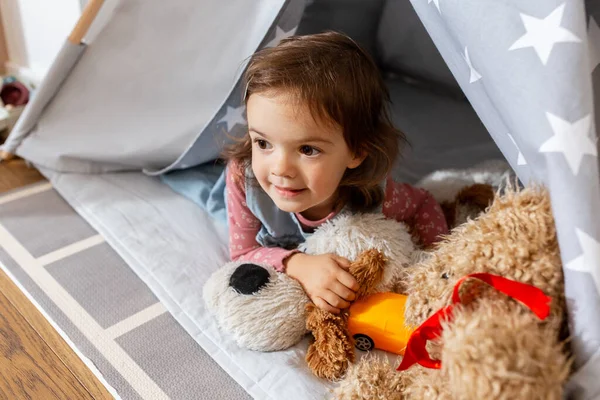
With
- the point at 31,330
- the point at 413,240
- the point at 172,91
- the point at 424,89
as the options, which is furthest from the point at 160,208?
the point at 424,89

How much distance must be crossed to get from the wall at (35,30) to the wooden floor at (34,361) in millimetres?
785

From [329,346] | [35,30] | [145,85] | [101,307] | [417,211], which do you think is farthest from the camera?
[35,30]

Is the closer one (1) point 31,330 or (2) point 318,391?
(2) point 318,391

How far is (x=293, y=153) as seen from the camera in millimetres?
852

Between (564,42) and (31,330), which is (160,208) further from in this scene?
(564,42)

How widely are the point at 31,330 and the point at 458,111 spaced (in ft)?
3.95

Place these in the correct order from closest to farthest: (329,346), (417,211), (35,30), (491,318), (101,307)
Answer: (491,318) → (329,346) → (101,307) → (417,211) → (35,30)

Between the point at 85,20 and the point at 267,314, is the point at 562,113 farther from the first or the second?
the point at 85,20

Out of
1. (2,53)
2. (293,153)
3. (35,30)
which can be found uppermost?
(293,153)

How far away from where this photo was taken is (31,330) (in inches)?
36.4

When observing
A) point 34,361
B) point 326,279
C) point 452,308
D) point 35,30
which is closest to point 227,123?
point 326,279

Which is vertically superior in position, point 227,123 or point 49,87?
point 227,123

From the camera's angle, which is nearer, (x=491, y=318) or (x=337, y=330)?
(x=491, y=318)

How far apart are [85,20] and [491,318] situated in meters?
0.93
